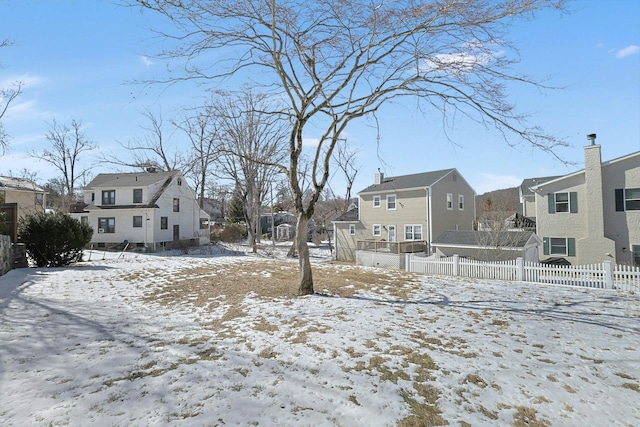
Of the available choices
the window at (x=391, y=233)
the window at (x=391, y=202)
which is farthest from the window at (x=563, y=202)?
the window at (x=391, y=233)

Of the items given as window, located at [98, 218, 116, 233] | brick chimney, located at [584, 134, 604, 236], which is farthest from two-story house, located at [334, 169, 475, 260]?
window, located at [98, 218, 116, 233]

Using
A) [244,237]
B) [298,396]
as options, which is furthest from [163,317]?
[244,237]

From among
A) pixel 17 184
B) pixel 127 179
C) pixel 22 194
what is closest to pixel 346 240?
pixel 127 179

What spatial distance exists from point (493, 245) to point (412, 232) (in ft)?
27.0

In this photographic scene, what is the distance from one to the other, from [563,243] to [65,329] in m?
22.8

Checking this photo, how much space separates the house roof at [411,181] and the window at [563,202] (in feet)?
24.1

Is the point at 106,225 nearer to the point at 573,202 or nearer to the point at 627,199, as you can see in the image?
the point at 573,202

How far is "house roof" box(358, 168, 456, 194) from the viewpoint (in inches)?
1009

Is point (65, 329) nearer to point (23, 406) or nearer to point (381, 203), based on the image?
point (23, 406)

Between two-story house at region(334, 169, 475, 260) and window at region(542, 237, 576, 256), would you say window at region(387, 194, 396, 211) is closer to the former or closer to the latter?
two-story house at region(334, 169, 475, 260)

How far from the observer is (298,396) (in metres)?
3.86

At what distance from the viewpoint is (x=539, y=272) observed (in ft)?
40.5

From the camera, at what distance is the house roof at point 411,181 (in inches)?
1009

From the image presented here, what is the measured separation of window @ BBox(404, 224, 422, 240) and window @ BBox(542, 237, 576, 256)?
7.76 meters
